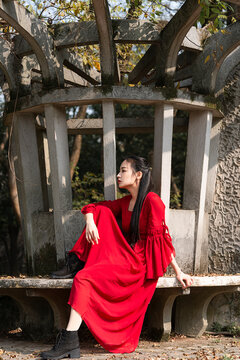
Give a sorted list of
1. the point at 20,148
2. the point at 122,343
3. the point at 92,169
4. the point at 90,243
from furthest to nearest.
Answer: the point at 92,169 → the point at 20,148 → the point at 90,243 → the point at 122,343

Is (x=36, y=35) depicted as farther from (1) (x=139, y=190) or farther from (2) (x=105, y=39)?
(1) (x=139, y=190)

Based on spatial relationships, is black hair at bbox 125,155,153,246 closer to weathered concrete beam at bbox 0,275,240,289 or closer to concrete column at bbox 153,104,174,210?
weathered concrete beam at bbox 0,275,240,289

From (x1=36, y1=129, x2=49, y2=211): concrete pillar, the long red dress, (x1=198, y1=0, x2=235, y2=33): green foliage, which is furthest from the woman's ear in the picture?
(x1=36, y1=129, x2=49, y2=211): concrete pillar

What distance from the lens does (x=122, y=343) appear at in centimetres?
446

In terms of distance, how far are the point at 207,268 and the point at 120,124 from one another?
2.79 metres

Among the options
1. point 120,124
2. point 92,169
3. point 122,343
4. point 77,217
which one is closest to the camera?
point 122,343

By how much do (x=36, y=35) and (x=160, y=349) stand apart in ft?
12.5

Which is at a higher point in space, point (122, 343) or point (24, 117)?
point (24, 117)

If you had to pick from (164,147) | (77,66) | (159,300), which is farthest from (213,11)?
(159,300)

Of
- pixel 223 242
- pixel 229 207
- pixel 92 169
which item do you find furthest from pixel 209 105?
pixel 92 169

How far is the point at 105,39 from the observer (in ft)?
17.5

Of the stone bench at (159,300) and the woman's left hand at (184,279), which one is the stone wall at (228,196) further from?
the woman's left hand at (184,279)

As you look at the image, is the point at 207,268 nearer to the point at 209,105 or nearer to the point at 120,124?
the point at 209,105

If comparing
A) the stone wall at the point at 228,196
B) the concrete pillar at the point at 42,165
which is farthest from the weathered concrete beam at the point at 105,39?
the concrete pillar at the point at 42,165
